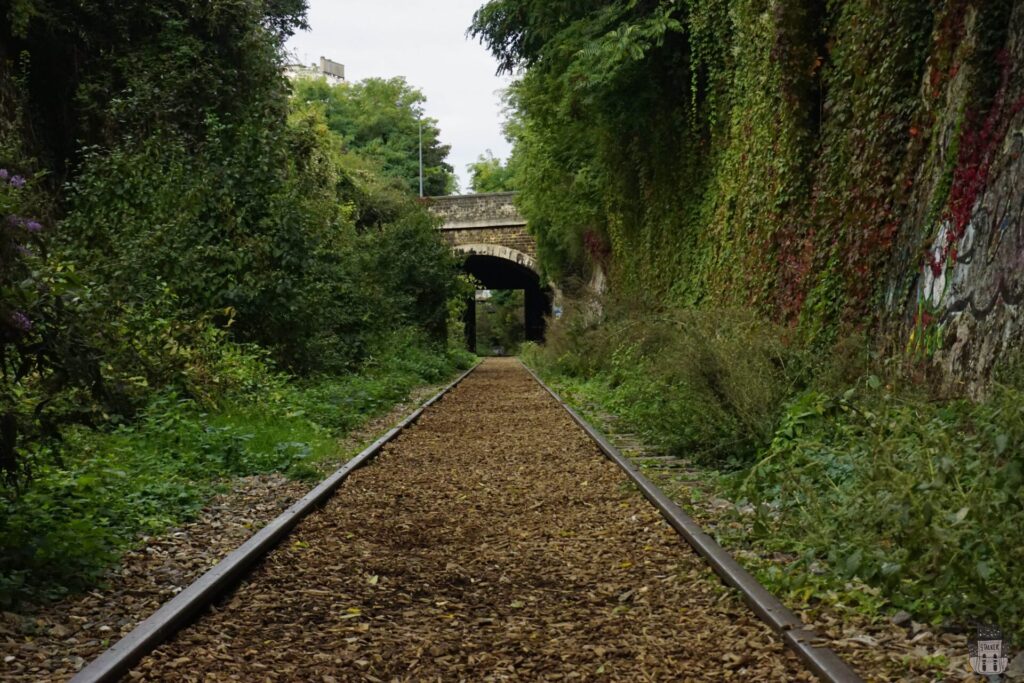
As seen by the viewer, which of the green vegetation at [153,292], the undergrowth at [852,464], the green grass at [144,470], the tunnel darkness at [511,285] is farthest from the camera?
the tunnel darkness at [511,285]

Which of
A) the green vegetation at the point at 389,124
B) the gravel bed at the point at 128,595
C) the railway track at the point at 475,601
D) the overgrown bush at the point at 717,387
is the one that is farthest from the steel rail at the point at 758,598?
the green vegetation at the point at 389,124

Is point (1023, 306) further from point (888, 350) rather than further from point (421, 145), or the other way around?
point (421, 145)

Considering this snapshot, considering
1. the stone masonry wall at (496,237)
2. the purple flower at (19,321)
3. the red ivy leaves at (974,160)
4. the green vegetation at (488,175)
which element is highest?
the green vegetation at (488,175)

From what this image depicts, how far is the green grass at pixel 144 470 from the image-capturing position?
15.6ft

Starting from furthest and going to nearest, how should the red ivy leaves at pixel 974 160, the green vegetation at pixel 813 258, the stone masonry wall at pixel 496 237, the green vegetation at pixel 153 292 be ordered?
the stone masonry wall at pixel 496 237
the red ivy leaves at pixel 974 160
the green vegetation at pixel 153 292
the green vegetation at pixel 813 258

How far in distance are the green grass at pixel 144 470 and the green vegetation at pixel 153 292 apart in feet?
0.07

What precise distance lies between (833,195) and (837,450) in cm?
483

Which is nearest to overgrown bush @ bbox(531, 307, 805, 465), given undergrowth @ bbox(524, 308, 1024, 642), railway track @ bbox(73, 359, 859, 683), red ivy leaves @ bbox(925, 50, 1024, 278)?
undergrowth @ bbox(524, 308, 1024, 642)

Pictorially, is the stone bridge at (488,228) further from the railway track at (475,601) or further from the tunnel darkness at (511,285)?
the railway track at (475,601)

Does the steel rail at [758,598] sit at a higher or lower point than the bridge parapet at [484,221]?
lower

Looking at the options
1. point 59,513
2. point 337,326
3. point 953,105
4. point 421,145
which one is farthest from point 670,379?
point 421,145

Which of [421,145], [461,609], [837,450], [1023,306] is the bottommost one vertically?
[461,609]

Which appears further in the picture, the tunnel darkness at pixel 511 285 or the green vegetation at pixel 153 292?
the tunnel darkness at pixel 511 285

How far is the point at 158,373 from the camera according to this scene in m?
10.3
